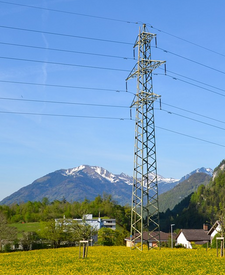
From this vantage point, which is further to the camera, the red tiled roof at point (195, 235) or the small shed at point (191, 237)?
the red tiled roof at point (195, 235)

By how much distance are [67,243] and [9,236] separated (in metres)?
22.0

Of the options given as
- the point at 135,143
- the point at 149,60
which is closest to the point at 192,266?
the point at 135,143

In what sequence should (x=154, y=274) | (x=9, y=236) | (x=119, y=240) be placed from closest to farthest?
(x=154, y=274) → (x=9, y=236) → (x=119, y=240)

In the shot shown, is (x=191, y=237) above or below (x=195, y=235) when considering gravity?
below

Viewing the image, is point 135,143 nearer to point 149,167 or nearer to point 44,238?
point 149,167

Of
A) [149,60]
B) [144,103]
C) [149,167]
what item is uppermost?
[149,60]

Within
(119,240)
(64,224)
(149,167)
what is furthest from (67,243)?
(149,167)

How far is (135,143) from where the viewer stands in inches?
1989

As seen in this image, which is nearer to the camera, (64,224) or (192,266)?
(192,266)

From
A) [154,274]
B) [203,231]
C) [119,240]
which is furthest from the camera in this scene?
[203,231]

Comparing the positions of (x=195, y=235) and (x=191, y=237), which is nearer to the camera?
(x=191, y=237)

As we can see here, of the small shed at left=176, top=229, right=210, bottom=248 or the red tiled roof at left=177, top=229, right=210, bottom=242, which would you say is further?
the red tiled roof at left=177, top=229, right=210, bottom=242

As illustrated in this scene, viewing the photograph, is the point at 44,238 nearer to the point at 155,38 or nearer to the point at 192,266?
the point at 155,38

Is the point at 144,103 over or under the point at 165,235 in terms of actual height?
over
